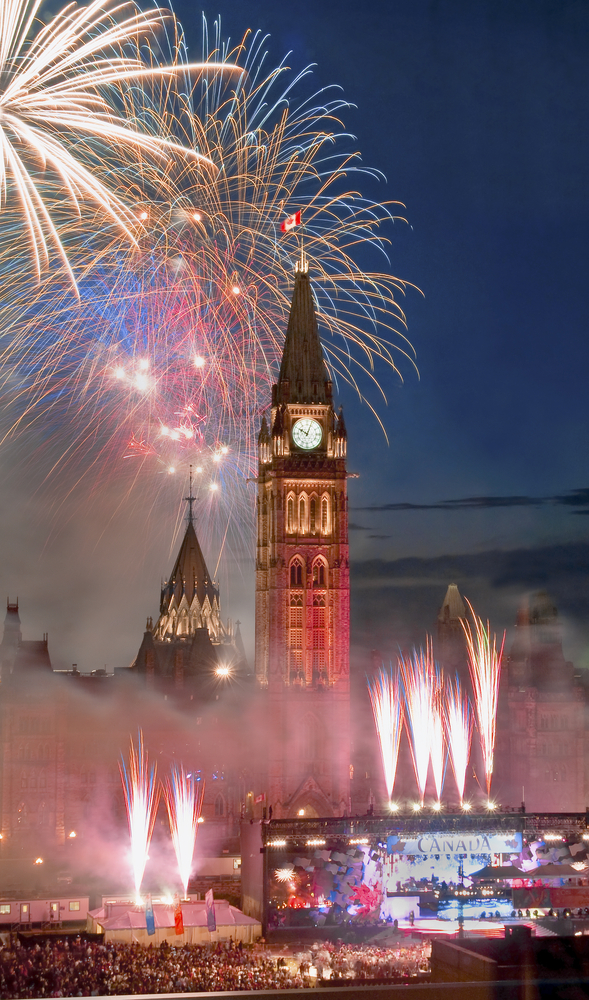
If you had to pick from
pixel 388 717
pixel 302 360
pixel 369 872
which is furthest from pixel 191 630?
pixel 369 872

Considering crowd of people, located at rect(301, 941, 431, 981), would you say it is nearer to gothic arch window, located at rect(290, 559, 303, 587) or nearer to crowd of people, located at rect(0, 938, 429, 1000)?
crowd of people, located at rect(0, 938, 429, 1000)

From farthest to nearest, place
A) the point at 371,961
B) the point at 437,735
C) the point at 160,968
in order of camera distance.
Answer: the point at 437,735 < the point at 371,961 < the point at 160,968

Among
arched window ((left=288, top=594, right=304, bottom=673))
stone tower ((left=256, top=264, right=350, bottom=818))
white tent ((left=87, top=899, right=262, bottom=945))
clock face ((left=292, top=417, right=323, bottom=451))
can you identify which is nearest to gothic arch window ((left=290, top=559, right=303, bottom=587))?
stone tower ((left=256, top=264, right=350, bottom=818))

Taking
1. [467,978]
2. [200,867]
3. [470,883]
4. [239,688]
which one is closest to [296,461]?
[239,688]

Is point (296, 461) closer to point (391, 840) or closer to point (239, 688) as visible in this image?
point (239, 688)

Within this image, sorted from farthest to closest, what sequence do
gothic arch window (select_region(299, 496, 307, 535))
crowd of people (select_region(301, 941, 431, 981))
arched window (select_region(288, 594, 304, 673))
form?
gothic arch window (select_region(299, 496, 307, 535)) → arched window (select_region(288, 594, 304, 673)) → crowd of people (select_region(301, 941, 431, 981))

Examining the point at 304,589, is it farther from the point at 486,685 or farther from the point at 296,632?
the point at 486,685
